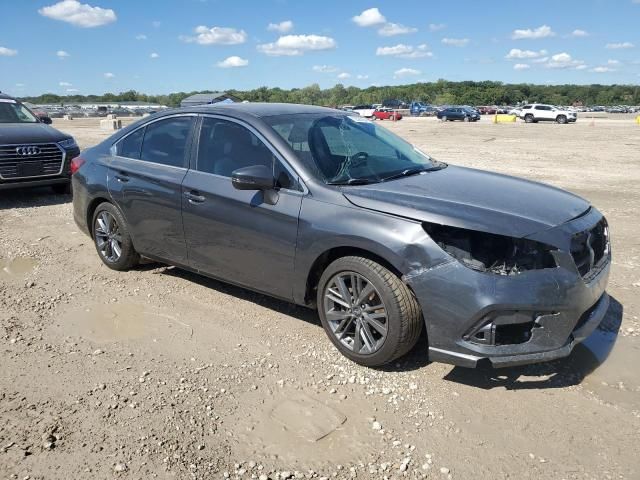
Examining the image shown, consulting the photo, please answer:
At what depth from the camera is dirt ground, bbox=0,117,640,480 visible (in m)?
2.87

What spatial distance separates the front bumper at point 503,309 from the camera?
10.4 ft

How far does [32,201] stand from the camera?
9727 mm

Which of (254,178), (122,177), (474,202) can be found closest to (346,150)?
(254,178)

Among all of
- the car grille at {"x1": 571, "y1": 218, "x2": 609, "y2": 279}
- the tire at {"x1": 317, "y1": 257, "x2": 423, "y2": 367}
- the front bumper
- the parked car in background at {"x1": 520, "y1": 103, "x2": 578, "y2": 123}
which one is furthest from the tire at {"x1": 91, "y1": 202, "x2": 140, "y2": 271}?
the parked car in background at {"x1": 520, "y1": 103, "x2": 578, "y2": 123}

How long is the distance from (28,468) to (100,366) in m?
1.09

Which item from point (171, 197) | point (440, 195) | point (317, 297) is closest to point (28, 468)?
point (317, 297)

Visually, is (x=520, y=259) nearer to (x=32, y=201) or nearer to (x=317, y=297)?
(x=317, y=297)

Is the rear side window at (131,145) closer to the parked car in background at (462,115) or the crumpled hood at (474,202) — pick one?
the crumpled hood at (474,202)

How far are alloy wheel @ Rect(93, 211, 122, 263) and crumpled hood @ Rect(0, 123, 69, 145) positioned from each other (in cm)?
414

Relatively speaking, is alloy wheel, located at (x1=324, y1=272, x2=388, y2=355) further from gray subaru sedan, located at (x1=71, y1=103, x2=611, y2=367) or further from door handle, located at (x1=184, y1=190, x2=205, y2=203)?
door handle, located at (x1=184, y1=190, x2=205, y2=203)

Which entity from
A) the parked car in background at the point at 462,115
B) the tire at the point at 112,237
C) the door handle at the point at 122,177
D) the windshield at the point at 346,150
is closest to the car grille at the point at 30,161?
the tire at the point at 112,237

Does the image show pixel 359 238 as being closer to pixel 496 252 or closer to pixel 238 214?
pixel 496 252

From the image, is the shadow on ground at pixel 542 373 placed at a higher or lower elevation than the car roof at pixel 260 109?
lower

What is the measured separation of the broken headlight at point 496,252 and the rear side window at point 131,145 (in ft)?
10.9
